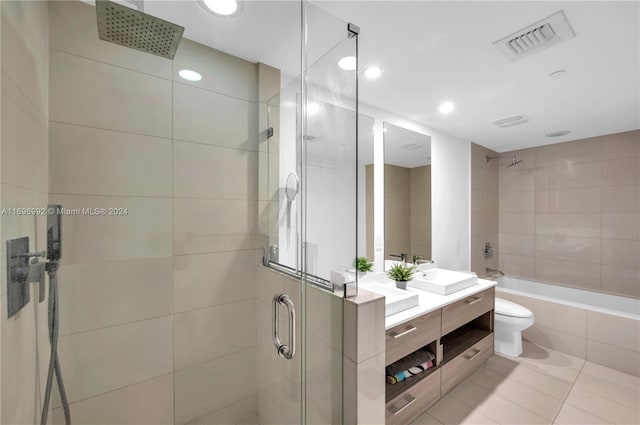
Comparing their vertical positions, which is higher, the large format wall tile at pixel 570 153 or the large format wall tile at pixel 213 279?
the large format wall tile at pixel 570 153

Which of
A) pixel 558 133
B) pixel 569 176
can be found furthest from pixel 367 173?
pixel 569 176

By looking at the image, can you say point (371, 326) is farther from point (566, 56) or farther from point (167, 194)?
point (566, 56)

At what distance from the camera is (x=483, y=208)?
3541 mm

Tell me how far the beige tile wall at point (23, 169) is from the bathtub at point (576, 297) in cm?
392

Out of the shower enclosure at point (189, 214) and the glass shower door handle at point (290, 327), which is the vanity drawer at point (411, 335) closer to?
the shower enclosure at point (189, 214)

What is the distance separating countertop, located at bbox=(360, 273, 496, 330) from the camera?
1.53 m

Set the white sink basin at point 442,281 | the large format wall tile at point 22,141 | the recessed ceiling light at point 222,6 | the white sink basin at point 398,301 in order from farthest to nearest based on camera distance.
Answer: the white sink basin at point 442,281 → the white sink basin at point 398,301 → the recessed ceiling light at point 222,6 → the large format wall tile at point 22,141

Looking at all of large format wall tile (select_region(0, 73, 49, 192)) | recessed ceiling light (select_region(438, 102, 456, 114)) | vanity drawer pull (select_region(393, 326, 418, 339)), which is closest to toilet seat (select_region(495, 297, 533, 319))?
vanity drawer pull (select_region(393, 326, 418, 339))

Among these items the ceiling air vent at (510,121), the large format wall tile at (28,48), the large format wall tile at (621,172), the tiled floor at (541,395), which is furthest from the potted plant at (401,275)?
the large format wall tile at (621,172)

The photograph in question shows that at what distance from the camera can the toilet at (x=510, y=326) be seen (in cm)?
246

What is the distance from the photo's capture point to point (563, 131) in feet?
9.60

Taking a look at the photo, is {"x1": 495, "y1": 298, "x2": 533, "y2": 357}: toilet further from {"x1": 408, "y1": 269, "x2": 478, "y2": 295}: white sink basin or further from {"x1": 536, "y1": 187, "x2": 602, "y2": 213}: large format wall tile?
{"x1": 536, "y1": 187, "x2": 602, "y2": 213}: large format wall tile

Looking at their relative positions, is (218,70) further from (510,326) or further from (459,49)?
(510,326)

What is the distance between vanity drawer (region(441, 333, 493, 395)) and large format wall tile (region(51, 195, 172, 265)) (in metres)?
2.05
